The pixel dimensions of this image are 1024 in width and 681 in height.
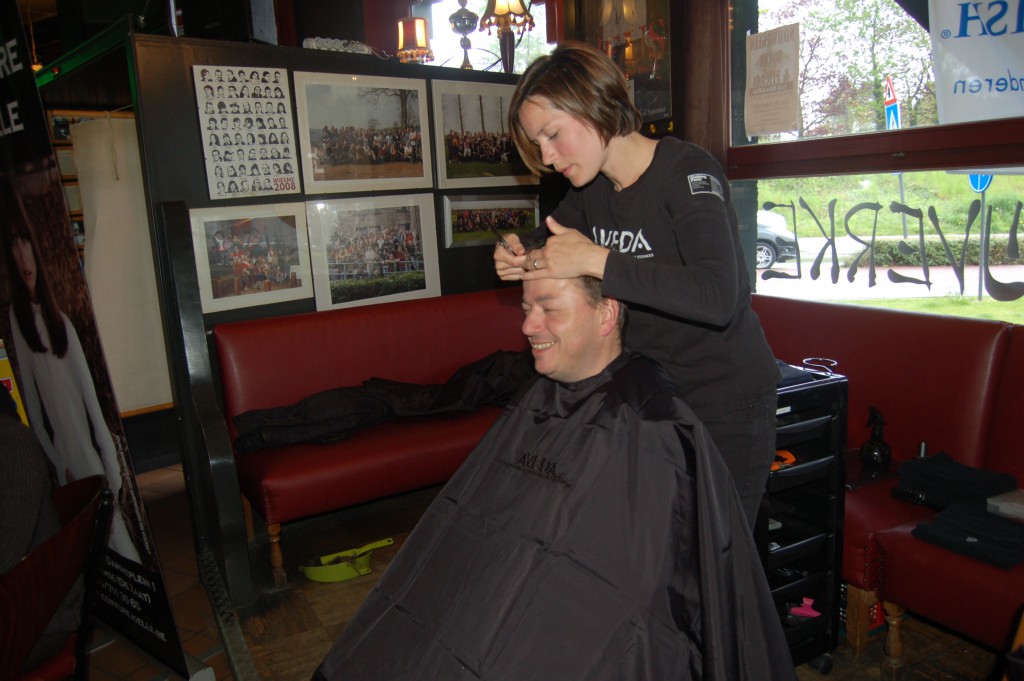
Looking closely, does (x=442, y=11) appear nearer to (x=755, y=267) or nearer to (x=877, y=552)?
(x=755, y=267)

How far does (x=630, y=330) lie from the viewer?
1.57 m

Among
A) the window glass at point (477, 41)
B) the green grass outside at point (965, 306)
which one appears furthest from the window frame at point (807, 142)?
the window glass at point (477, 41)

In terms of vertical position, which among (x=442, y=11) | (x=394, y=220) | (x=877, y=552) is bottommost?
(x=877, y=552)

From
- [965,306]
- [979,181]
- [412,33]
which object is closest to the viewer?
[979,181]

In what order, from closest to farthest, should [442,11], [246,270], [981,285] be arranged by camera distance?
[981,285] < [246,270] < [442,11]

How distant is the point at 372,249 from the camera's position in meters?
3.51

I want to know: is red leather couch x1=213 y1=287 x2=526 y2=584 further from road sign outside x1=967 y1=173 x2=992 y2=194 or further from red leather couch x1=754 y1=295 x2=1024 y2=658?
road sign outside x1=967 y1=173 x2=992 y2=194

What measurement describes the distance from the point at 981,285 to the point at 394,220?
97.5 inches

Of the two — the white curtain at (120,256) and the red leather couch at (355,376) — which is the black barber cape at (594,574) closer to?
the red leather couch at (355,376)

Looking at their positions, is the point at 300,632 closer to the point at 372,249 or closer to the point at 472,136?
the point at 372,249

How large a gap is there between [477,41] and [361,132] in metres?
3.61

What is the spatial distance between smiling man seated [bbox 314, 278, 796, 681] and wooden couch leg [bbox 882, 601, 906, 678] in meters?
0.89

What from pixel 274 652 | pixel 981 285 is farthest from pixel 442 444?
pixel 981 285

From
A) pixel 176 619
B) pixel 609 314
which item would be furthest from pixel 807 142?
pixel 176 619
